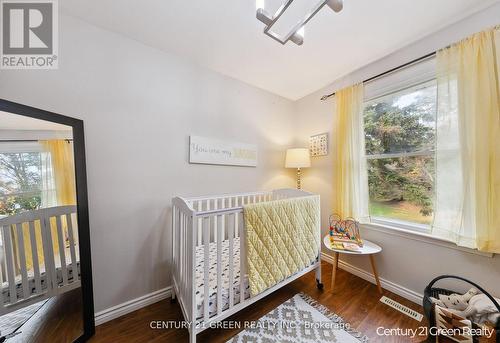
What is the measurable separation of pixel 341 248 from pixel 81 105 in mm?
2577

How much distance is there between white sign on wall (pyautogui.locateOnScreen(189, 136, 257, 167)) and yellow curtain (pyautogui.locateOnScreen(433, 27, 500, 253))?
1.80 meters

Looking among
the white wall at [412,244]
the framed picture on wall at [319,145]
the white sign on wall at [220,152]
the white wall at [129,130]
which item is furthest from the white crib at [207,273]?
the framed picture on wall at [319,145]

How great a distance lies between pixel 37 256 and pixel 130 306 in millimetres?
807

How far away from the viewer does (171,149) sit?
1.65 m

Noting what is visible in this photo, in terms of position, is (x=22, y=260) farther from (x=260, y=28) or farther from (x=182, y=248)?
(x=260, y=28)

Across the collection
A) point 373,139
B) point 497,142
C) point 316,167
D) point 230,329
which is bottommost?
point 230,329

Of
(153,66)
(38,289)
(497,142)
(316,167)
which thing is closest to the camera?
(38,289)

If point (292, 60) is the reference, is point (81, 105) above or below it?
below

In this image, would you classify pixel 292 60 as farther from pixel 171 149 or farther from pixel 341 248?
pixel 341 248

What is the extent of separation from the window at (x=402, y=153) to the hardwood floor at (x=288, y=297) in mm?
803

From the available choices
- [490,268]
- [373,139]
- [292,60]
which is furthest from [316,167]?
[490,268]

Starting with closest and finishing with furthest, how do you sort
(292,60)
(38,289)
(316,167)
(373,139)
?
(38,289)
(292,60)
(373,139)
(316,167)

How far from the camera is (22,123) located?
0.95 m

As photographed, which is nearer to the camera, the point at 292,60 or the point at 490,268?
the point at 490,268
